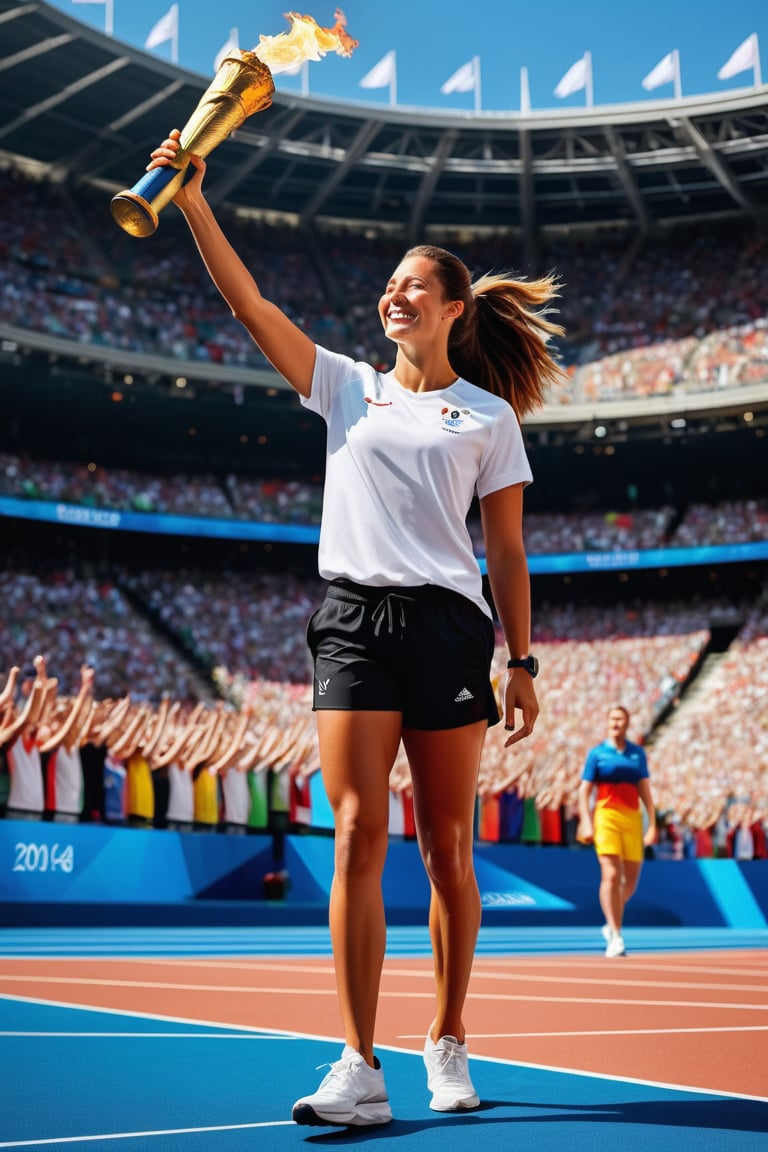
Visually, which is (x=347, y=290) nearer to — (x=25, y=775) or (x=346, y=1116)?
(x=25, y=775)

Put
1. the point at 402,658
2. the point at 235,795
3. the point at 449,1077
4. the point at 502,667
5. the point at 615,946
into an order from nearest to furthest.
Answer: the point at 449,1077, the point at 402,658, the point at 615,946, the point at 235,795, the point at 502,667

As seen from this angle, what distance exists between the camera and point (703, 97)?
3428 cm

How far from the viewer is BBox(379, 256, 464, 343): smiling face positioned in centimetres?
386

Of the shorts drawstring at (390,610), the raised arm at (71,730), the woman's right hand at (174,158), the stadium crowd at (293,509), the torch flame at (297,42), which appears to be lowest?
the raised arm at (71,730)

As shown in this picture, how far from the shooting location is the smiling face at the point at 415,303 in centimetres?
386

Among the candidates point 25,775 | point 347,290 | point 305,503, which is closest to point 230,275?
point 25,775

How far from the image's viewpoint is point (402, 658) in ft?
11.4

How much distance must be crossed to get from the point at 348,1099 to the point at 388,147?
120ft

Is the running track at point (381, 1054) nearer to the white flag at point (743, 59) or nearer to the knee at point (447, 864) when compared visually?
the knee at point (447, 864)

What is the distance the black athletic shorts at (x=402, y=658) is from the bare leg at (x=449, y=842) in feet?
0.23

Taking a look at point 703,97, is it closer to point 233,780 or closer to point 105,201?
point 105,201

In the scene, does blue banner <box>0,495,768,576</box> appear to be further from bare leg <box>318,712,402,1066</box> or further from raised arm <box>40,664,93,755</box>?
bare leg <box>318,712,402,1066</box>

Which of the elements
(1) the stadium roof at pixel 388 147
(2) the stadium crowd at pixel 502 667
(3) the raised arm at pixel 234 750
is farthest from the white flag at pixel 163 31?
(3) the raised arm at pixel 234 750

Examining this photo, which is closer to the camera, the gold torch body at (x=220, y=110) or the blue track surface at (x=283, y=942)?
the gold torch body at (x=220, y=110)
